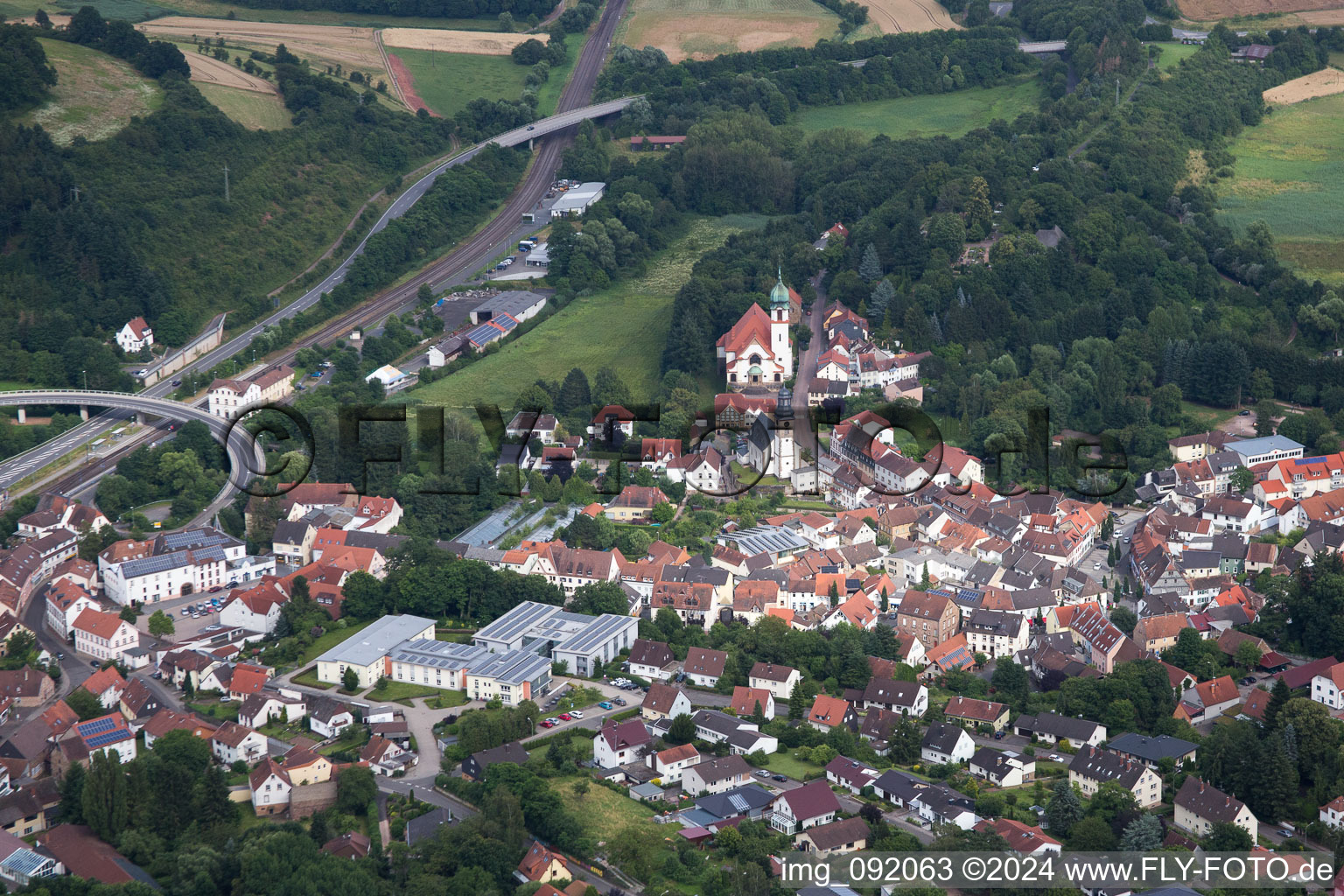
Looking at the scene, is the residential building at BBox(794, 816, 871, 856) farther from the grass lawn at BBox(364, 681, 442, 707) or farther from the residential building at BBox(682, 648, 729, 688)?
the grass lawn at BBox(364, 681, 442, 707)

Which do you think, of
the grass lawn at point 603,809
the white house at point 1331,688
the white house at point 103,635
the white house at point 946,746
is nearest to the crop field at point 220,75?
the white house at point 103,635

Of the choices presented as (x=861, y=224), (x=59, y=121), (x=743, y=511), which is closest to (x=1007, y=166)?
(x=861, y=224)

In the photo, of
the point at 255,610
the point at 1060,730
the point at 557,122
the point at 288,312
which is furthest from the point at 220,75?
the point at 1060,730

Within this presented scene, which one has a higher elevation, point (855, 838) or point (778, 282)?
point (778, 282)

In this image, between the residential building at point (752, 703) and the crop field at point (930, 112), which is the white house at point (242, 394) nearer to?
the residential building at point (752, 703)

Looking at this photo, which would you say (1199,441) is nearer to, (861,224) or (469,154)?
(861,224)

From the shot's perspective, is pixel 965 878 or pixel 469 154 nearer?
pixel 965 878

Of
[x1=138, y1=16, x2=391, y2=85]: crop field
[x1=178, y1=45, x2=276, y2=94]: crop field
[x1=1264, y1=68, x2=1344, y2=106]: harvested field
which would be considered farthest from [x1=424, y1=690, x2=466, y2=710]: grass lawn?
[x1=1264, y1=68, x2=1344, y2=106]: harvested field
